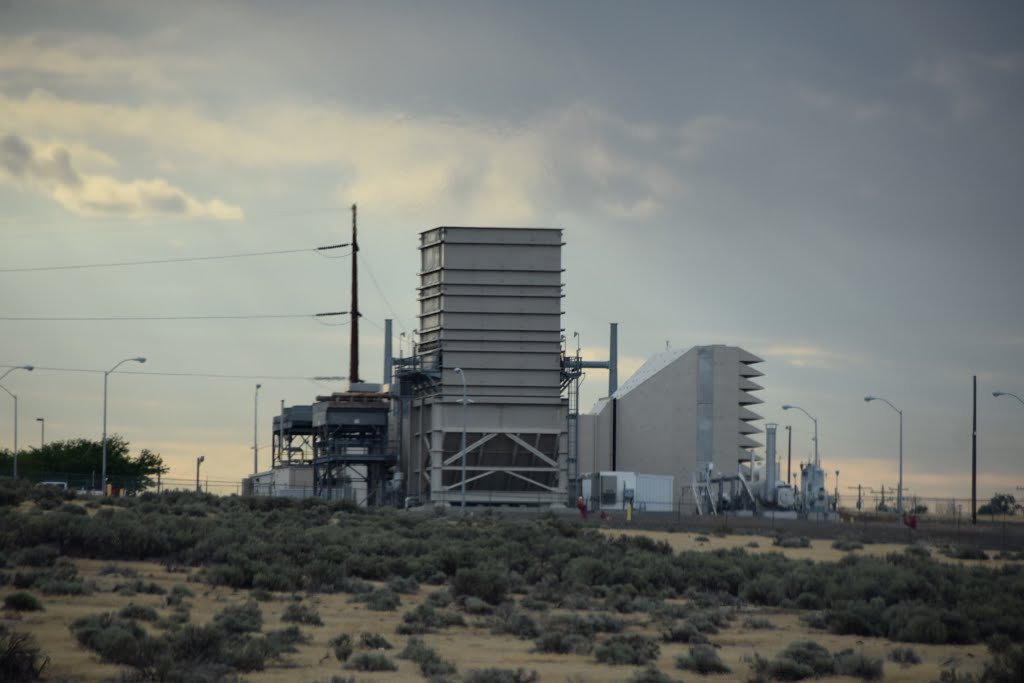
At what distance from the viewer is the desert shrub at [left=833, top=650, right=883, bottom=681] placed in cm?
2383

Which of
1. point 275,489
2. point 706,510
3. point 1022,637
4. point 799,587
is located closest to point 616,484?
point 706,510

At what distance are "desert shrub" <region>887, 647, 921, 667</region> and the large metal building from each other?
5549cm

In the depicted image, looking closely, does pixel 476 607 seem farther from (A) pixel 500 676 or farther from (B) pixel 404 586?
(A) pixel 500 676

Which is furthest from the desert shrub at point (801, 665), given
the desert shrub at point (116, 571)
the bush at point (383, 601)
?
the desert shrub at point (116, 571)

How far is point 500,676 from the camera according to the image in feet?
71.2

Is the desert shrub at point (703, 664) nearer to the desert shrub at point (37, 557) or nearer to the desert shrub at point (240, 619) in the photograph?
the desert shrub at point (240, 619)

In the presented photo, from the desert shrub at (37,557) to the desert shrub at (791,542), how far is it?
31327 millimetres

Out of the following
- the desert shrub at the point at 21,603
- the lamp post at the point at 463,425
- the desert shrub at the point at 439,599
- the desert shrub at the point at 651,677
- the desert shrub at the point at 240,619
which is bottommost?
the desert shrub at the point at 439,599

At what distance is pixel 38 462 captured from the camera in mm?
114875

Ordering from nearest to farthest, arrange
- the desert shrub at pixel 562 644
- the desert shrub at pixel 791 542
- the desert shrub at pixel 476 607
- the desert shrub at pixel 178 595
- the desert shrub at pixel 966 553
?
the desert shrub at pixel 562 644 < the desert shrub at pixel 178 595 < the desert shrub at pixel 476 607 < the desert shrub at pixel 966 553 < the desert shrub at pixel 791 542

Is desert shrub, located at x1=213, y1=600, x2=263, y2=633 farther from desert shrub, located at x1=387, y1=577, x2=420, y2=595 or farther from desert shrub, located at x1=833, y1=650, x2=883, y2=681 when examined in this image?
desert shrub, located at x1=833, y1=650, x2=883, y2=681

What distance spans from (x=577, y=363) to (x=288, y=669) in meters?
61.3

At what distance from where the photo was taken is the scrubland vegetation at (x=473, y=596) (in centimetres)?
2355

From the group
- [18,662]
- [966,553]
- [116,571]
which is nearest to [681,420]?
[966,553]
